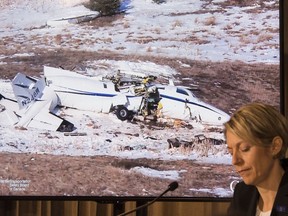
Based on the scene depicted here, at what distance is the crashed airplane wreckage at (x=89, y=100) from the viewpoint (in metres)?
2.59

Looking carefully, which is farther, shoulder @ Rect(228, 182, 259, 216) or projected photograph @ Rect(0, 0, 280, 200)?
projected photograph @ Rect(0, 0, 280, 200)

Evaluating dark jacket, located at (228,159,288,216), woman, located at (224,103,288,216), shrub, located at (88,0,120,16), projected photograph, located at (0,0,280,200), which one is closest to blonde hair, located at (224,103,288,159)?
woman, located at (224,103,288,216)

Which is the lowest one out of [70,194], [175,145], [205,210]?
[205,210]

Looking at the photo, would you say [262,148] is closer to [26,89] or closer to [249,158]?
[249,158]

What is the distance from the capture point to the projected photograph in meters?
2.55

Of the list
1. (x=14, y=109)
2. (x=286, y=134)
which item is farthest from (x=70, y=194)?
(x=286, y=134)

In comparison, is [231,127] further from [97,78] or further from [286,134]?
[97,78]

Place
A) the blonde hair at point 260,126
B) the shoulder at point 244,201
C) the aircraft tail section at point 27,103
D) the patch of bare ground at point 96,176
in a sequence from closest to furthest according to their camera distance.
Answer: the blonde hair at point 260,126 < the shoulder at point 244,201 < the patch of bare ground at point 96,176 < the aircraft tail section at point 27,103

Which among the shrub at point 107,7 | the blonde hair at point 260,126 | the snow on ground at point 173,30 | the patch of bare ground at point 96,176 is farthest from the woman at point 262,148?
the shrub at point 107,7

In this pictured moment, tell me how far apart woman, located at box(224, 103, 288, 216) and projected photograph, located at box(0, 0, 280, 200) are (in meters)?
0.74

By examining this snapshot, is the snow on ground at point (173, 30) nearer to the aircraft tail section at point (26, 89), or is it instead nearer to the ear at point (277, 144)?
the aircraft tail section at point (26, 89)

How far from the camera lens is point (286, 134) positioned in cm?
174

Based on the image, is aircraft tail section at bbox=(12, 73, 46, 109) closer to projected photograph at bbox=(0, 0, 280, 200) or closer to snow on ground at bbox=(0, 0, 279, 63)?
projected photograph at bbox=(0, 0, 280, 200)

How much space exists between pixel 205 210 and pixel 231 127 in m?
1.04
